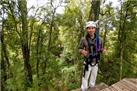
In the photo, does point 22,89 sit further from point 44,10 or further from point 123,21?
point 123,21

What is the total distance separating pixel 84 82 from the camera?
7.08 meters

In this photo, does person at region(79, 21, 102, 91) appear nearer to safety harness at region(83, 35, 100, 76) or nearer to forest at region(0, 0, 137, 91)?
safety harness at region(83, 35, 100, 76)

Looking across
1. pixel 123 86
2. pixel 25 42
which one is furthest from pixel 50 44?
pixel 123 86

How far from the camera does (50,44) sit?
20.2m

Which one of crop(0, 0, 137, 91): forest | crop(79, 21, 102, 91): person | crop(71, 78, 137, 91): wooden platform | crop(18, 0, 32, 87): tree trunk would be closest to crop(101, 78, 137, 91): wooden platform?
crop(71, 78, 137, 91): wooden platform

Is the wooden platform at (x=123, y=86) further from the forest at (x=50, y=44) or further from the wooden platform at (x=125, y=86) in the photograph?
the forest at (x=50, y=44)

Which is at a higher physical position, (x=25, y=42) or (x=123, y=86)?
(x=25, y=42)

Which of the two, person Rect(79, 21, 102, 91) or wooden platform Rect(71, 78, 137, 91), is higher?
person Rect(79, 21, 102, 91)

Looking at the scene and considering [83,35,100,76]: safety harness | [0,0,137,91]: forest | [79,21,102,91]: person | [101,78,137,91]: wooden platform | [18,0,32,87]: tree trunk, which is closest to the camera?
[79,21,102,91]: person

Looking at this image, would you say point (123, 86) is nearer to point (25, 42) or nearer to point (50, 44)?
point (25, 42)

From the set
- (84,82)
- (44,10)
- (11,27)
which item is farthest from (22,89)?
(84,82)

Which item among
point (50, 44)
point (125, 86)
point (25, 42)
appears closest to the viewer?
point (125, 86)

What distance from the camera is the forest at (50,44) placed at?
58.3 feet

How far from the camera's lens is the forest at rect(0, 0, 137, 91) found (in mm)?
17769
